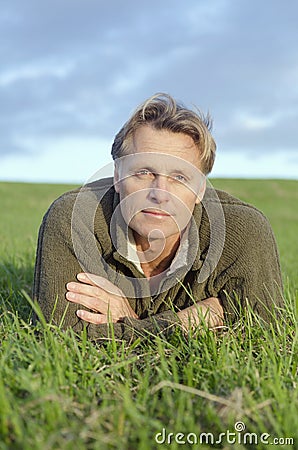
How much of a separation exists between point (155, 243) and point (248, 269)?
0.65 meters

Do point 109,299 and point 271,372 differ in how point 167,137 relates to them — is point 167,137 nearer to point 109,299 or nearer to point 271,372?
point 109,299

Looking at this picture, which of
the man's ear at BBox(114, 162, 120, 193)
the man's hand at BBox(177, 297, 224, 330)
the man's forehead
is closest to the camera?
the man's hand at BBox(177, 297, 224, 330)

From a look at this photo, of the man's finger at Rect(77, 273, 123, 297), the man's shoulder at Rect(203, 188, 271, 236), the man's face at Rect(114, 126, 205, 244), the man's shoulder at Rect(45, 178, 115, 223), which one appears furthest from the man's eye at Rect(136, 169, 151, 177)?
the man's finger at Rect(77, 273, 123, 297)

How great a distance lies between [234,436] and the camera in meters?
2.14

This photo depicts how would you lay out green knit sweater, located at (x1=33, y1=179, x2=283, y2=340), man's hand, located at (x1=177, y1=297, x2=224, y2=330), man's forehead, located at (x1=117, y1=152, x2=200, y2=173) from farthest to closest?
1. green knit sweater, located at (x1=33, y1=179, x2=283, y2=340)
2. man's forehead, located at (x1=117, y1=152, x2=200, y2=173)
3. man's hand, located at (x1=177, y1=297, x2=224, y2=330)

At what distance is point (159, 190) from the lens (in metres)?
3.56

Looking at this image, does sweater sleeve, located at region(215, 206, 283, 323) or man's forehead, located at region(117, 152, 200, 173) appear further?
sweater sleeve, located at region(215, 206, 283, 323)

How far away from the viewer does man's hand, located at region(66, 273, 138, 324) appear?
12.0 feet

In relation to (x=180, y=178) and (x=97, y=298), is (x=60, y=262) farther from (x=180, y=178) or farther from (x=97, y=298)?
(x=180, y=178)

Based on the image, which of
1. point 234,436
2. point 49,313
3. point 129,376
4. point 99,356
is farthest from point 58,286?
point 234,436

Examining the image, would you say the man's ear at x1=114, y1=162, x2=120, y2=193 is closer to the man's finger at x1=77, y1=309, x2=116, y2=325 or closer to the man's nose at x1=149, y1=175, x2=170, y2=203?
the man's nose at x1=149, y1=175, x2=170, y2=203

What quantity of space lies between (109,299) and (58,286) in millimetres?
342
